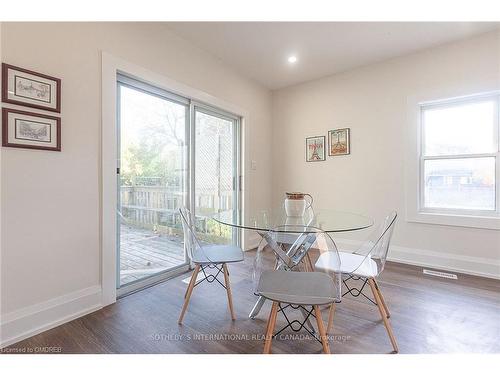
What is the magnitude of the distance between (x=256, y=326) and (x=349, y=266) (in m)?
0.78

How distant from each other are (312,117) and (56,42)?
3.06 metres

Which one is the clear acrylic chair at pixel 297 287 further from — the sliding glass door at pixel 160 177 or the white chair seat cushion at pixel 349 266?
the sliding glass door at pixel 160 177

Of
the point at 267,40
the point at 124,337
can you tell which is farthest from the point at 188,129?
the point at 124,337

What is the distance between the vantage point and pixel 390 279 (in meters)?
2.56

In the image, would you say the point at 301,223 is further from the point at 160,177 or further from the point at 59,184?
the point at 59,184

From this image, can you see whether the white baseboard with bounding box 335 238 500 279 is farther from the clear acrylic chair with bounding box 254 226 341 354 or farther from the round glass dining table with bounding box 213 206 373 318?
the clear acrylic chair with bounding box 254 226 341 354

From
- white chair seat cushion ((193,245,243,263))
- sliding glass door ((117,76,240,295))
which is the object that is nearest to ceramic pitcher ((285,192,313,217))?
white chair seat cushion ((193,245,243,263))

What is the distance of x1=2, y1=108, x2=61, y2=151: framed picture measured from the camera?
1502 millimetres

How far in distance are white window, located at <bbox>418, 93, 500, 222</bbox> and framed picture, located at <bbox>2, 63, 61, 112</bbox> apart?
368 centimetres

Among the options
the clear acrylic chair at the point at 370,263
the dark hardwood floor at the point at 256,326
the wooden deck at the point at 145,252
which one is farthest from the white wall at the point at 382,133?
the wooden deck at the point at 145,252

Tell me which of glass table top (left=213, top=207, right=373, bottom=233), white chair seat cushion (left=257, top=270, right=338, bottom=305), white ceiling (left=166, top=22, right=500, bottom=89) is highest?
white ceiling (left=166, top=22, right=500, bottom=89)

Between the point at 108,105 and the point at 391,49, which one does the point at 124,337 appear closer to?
the point at 108,105

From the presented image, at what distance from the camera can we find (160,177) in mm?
2545
